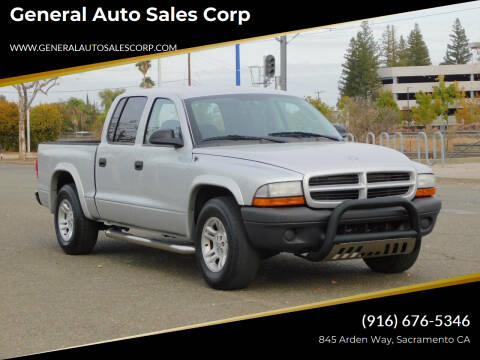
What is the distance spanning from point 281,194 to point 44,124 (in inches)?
2246

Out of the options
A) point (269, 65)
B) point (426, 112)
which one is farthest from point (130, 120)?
point (426, 112)

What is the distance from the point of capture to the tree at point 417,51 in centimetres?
15200

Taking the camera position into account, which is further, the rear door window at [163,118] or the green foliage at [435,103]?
the green foliage at [435,103]

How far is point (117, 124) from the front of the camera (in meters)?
9.96

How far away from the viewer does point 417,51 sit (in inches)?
5984

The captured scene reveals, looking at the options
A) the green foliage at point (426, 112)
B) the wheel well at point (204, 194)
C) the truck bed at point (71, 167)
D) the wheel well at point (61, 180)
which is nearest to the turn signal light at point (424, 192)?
the wheel well at point (204, 194)

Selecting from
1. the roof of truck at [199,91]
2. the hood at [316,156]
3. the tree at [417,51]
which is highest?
the tree at [417,51]

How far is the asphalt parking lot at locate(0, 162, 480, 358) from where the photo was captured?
21.3 ft

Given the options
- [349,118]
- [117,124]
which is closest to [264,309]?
[117,124]

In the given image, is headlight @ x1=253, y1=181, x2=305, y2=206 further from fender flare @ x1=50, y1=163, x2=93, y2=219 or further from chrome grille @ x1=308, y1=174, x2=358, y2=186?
fender flare @ x1=50, y1=163, x2=93, y2=219

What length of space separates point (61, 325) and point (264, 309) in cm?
158

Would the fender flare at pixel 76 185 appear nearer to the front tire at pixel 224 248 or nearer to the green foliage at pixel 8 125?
the front tire at pixel 224 248

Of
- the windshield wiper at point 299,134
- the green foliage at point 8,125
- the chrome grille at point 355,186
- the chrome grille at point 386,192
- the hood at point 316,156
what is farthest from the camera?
the green foliage at point 8,125

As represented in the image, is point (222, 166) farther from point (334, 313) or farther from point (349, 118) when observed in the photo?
point (349, 118)
